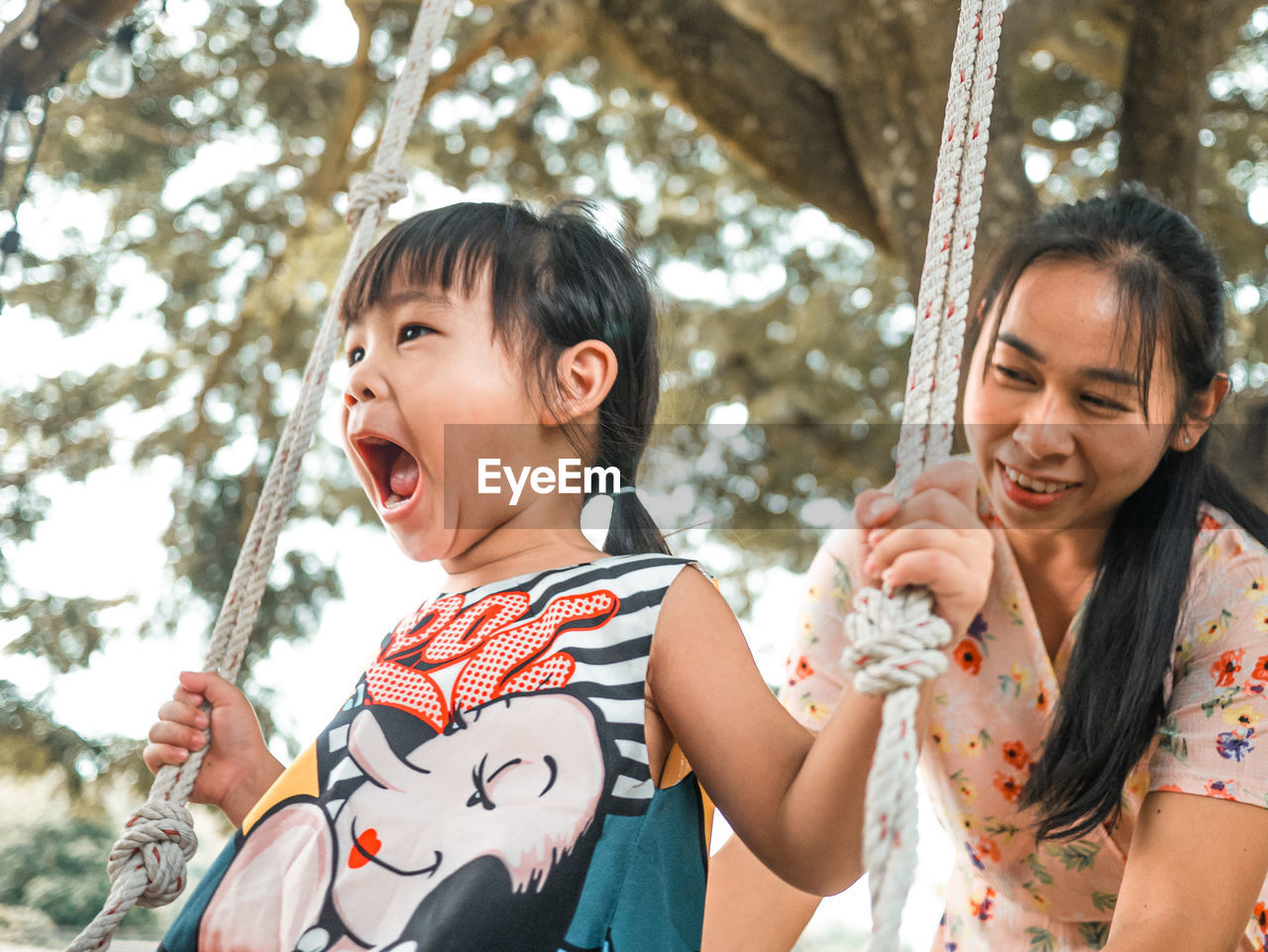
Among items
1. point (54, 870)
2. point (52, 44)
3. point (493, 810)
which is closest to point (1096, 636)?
point (493, 810)

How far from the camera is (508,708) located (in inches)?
31.4

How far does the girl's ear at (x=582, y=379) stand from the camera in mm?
961

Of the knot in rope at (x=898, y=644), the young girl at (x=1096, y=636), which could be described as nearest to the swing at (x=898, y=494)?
the knot in rope at (x=898, y=644)

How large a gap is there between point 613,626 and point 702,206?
286cm

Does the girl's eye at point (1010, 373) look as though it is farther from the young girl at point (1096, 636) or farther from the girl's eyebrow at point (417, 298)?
the girl's eyebrow at point (417, 298)

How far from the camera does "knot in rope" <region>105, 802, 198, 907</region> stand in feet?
2.85

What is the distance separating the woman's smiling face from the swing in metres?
0.39

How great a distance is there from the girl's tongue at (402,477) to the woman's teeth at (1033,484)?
568mm

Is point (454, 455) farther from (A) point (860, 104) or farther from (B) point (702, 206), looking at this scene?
(B) point (702, 206)

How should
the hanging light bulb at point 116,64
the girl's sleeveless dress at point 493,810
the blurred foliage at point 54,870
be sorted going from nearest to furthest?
the girl's sleeveless dress at point 493,810
the hanging light bulb at point 116,64
the blurred foliage at point 54,870

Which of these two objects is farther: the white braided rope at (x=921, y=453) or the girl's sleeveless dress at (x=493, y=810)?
the girl's sleeveless dress at (x=493, y=810)

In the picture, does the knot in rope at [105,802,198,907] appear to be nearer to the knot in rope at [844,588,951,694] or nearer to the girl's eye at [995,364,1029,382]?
the knot in rope at [844,588,951,694]

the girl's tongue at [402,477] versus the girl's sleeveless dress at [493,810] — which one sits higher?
the girl's tongue at [402,477]

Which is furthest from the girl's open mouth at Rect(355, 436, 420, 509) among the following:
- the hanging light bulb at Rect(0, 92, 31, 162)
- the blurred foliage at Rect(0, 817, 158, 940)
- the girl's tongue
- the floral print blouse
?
the blurred foliage at Rect(0, 817, 158, 940)
